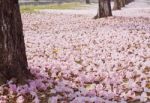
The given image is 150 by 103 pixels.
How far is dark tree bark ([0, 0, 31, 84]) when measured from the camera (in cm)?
805

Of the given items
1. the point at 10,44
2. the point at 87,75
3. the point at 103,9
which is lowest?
the point at 103,9

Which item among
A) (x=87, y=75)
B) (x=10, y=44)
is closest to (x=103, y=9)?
(x=87, y=75)

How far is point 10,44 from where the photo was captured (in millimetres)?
8141

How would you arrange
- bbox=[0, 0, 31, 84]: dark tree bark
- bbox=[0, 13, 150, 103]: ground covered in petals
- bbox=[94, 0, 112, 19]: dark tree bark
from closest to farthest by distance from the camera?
bbox=[0, 13, 150, 103]: ground covered in petals → bbox=[0, 0, 31, 84]: dark tree bark → bbox=[94, 0, 112, 19]: dark tree bark

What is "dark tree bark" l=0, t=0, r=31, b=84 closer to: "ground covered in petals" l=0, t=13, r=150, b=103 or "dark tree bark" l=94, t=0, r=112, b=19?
"ground covered in petals" l=0, t=13, r=150, b=103

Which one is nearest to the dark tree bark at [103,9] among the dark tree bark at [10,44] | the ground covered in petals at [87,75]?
the ground covered in petals at [87,75]

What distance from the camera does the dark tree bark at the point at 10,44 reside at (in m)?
8.05

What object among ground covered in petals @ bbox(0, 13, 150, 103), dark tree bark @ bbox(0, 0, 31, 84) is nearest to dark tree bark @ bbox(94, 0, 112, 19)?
ground covered in petals @ bbox(0, 13, 150, 103)

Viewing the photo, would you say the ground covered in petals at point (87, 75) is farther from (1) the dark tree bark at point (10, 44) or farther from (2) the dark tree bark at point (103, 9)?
(2) the dark tree bark at point (103, 9)

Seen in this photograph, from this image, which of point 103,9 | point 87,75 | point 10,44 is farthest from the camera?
point 103,9

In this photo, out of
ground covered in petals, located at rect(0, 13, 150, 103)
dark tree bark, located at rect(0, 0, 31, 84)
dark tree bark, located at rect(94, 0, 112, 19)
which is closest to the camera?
ground covered in petals, located at rect(0, 13, 150, 103)

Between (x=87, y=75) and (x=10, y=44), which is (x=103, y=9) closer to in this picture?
(x=87, y=75)

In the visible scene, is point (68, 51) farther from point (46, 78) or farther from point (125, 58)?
point (46, 78)

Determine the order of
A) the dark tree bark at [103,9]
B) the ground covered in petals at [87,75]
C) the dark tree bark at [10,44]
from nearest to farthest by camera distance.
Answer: the ground covered in petals at [87,75]
the dark tree bark at [10,44]
the dark tree bark at [103,9]
